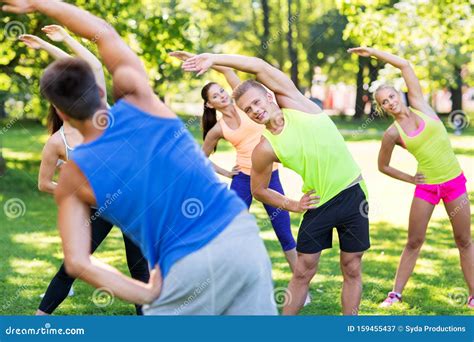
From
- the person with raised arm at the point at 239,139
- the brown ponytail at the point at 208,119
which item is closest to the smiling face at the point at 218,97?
the person with raised arm at the point at 239,139

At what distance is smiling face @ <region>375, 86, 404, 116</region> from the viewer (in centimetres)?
641

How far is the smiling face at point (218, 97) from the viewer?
22.8ft

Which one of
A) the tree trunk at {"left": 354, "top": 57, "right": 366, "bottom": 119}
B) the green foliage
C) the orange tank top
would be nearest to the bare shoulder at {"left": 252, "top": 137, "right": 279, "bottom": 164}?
the orange tank top

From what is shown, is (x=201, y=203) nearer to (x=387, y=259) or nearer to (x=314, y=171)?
(x=314, y=171)

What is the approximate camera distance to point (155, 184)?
2.64 metres

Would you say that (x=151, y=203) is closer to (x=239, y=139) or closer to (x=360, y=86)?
(x=239, y=139)

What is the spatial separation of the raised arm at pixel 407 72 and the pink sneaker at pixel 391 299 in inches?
63.2

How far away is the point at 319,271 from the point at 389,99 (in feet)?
8.46

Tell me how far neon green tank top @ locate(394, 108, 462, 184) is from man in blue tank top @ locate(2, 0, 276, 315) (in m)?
4.01

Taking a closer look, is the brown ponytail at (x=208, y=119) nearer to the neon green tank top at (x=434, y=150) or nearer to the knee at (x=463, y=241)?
the neon green tank top at (x=434, y=150)

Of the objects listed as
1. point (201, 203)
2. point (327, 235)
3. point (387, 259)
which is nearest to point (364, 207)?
point (327, 235)

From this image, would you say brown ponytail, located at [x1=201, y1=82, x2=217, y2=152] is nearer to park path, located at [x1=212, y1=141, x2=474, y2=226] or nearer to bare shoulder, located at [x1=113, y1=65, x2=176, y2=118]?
bare shoulder, located at [x1=113, y1=65, x2=176, y2=118]

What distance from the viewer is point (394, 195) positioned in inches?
589

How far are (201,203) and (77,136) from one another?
3.24 m
